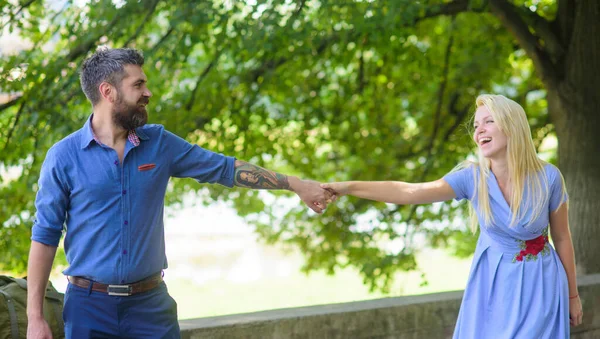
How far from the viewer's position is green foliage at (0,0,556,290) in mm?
7730

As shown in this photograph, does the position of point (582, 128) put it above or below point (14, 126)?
below

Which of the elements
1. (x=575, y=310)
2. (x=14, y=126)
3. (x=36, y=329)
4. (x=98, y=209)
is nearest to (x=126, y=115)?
(x=98, y=209)

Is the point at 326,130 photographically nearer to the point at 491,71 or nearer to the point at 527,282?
the point at 491,71

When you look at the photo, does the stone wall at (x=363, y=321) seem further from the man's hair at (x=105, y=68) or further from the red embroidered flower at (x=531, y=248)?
the man's hair at (x=105, y=68)

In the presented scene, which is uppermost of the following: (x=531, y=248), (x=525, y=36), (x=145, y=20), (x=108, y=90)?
(x=145, y=20)

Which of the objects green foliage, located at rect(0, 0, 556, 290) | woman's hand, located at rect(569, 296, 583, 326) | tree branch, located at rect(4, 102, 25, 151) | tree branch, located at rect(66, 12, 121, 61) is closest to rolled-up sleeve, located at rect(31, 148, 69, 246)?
woman's hand, located at rect(569, 296, 583, 326)

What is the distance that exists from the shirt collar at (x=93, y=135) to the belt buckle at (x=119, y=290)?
59 centimetres

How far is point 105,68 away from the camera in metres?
3.42

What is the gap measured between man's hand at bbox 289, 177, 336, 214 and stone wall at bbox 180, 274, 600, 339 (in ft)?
2.42

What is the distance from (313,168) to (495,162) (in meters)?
7.98

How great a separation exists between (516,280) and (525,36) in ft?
12.6

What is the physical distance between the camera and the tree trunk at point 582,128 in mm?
7070

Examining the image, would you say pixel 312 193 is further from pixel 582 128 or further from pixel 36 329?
pixel 582 128

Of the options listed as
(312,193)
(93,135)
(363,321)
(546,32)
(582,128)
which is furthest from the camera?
(546,32)
